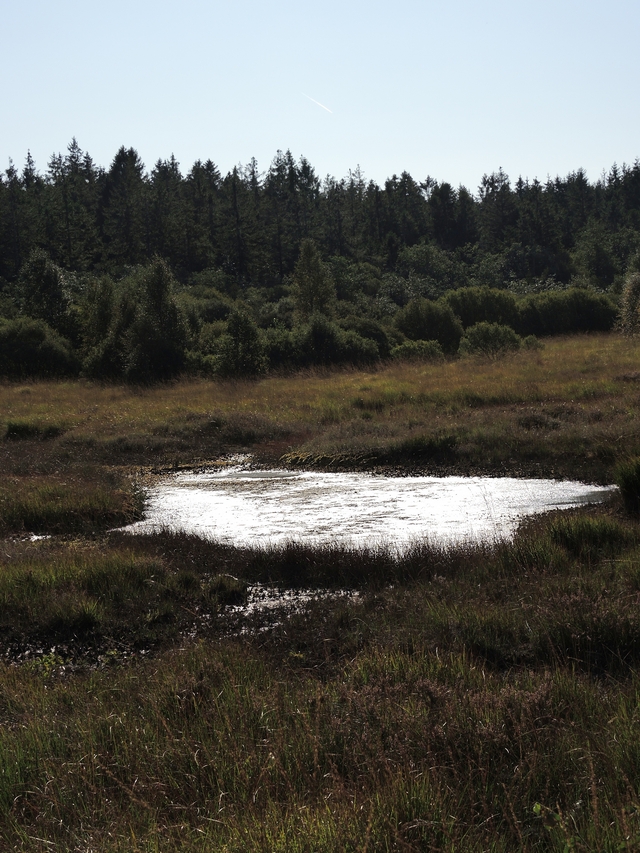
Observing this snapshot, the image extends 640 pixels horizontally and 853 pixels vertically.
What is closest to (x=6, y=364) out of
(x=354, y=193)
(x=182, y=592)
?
(x=182, y=592)

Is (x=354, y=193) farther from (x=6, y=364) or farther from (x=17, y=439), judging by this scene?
(x=17, y=439)

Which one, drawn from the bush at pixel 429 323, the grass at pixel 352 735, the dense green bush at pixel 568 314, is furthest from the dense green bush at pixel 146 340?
the grass at pixel 352 735

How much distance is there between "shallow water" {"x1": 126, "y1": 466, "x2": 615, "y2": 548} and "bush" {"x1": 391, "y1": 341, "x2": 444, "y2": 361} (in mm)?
27510

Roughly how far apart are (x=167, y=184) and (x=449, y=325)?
88465mm

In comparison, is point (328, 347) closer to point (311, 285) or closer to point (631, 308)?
point (311, 285)

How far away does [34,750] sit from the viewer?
4.53 meters

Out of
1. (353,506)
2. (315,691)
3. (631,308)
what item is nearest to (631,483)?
(353,506)

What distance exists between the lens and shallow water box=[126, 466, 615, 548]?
12477mm

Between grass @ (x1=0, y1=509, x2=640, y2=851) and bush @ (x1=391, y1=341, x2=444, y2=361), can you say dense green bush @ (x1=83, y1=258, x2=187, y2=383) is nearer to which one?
bush @ (x1=391, y1=341, x2=444, y2=361)

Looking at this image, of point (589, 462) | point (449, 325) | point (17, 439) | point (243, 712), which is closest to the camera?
point (243, 712)

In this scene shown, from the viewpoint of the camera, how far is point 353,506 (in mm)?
14914

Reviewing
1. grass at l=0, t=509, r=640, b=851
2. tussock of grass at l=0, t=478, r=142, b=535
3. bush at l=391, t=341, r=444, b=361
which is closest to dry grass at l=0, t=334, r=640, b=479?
tussock of grass at l=0, t=478, r=142, b=535

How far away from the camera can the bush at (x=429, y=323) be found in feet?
184

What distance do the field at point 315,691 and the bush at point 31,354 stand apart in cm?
3274
